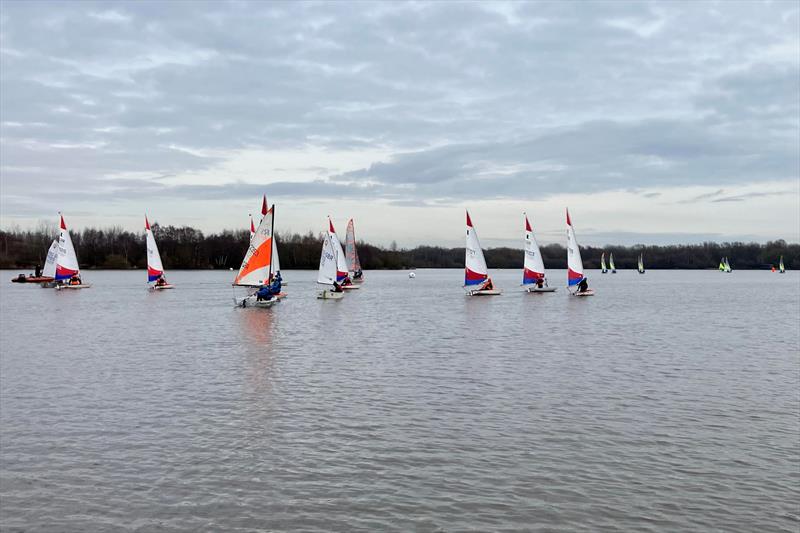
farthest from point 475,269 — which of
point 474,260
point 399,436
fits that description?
point 399,436

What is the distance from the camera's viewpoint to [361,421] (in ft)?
51.7

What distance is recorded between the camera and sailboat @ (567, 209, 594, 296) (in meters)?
66.4

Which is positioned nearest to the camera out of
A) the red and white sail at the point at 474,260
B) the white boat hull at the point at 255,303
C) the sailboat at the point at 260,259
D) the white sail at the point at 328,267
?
the sailboat at the point at 260,259

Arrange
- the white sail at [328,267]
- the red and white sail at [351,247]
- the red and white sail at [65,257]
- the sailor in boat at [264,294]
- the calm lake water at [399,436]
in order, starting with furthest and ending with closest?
1. the red and white sail at [351,247]
2. the red and white sail at [65,257]
3. the white sail at [328,267]
4. the sailor in boat at [264,294]
5. the calm lake water at [399,436]

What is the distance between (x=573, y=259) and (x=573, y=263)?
2.47 ft

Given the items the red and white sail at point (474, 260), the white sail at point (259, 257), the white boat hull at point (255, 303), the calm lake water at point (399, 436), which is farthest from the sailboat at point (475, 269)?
the calm lake water at point (399, 436)

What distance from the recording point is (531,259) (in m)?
69.8

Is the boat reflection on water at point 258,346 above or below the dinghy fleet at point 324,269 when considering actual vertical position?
below

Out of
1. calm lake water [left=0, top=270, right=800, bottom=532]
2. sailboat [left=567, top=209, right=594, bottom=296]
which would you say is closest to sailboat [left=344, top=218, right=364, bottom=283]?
sailboat [left=567, top=209, right=594, bottom=296]

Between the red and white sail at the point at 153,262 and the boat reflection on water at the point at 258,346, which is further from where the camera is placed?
the red and white sail at the point at 153,262

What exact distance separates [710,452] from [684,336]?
23850 millimetres

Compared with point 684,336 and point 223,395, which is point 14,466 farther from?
point 684,336

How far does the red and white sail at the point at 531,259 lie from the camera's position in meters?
66.4

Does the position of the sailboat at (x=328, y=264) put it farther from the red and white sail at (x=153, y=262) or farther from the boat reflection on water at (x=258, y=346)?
the red and white sail at (x=153, y=262)
